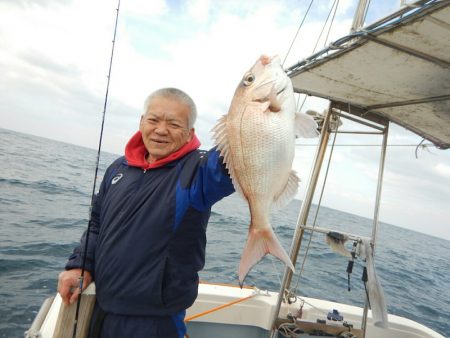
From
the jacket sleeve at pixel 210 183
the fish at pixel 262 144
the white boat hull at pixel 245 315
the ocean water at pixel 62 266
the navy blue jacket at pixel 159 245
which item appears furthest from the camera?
the ocean water at pixel 62 266

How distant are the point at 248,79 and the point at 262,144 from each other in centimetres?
34

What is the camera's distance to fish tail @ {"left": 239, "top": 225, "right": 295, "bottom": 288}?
4.80 ft

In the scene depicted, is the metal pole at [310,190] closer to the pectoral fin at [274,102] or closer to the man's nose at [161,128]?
the man's nose at [161,128]

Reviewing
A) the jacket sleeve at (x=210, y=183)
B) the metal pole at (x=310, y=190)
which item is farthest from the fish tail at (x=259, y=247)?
the metal pole at (x=310, y=190)

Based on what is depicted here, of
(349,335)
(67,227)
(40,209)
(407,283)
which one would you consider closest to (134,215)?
(349,335)

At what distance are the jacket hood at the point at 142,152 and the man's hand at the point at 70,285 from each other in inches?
31.8

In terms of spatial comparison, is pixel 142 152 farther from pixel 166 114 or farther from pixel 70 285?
pixel 70 285

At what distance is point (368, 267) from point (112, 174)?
104 inches

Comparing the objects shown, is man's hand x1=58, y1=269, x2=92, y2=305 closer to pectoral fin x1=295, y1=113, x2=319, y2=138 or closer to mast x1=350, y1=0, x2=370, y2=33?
pectoral fin x1=295, y1=113, x2=319, y2=138

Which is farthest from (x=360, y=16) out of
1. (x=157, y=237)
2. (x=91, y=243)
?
(x=91, y=243)

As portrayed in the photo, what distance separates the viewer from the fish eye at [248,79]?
4.91ft

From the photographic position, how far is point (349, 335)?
3.70 m

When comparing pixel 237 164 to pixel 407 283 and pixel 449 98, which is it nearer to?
pixel 449 98

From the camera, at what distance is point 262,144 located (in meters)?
1.41
